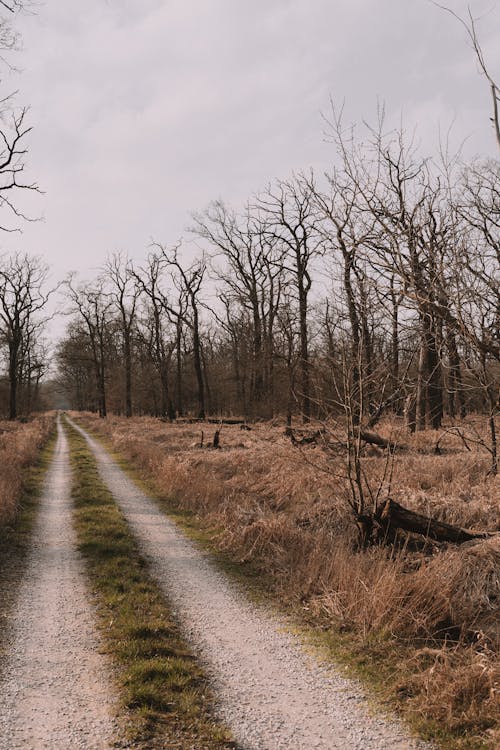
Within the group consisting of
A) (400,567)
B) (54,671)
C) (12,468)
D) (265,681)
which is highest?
(12,468)

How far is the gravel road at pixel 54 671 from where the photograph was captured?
364 centimetres

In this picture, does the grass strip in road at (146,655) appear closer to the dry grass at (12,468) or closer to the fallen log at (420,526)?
the dry grass at (12,468)

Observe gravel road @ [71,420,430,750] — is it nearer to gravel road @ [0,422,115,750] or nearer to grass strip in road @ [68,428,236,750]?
grass strip in road @ [68,428,236,750]

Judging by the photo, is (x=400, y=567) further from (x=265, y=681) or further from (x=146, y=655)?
(x=146, y=655)

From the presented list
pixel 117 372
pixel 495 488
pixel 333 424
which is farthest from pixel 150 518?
pixel 117 372

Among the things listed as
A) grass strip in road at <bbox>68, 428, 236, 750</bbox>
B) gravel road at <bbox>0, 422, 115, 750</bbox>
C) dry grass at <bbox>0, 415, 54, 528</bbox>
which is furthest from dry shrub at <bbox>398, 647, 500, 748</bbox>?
dry grass at <bbox>0, 415, 54, 528</bbox>

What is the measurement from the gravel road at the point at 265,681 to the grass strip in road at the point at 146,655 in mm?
164

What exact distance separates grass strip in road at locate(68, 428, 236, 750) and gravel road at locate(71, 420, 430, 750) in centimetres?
16

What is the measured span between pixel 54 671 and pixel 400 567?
3588mm

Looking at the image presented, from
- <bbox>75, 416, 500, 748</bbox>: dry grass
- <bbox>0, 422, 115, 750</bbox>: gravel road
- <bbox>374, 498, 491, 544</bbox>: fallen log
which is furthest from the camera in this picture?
<bbox>374, 498, 491, 544</bbox>: fallen log

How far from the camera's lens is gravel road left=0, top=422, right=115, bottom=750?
12.0ft

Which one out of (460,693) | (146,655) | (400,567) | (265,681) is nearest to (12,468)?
(146,655)

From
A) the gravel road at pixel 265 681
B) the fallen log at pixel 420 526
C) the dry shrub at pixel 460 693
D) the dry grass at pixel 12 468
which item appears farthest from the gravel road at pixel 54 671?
the fallen log at pixel 420 526

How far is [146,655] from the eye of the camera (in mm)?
4793
